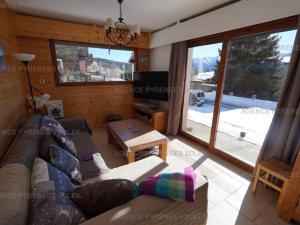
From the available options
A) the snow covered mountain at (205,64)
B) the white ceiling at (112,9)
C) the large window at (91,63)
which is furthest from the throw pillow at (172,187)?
the large window at (91,63)

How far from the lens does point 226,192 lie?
6.31 feet

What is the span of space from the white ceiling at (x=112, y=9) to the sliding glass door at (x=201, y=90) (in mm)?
683

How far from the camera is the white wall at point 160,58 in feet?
12.1

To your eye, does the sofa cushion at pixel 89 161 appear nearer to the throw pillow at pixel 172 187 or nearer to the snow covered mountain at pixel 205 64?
the throw pillow at pixel 172 187

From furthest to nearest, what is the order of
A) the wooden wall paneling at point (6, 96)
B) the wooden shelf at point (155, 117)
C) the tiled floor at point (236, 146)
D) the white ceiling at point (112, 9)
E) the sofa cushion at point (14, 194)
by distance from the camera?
1. the wooden shelf at point (155, 117)
2. the tiled floor at point (236, 146)
3. the white ceiling at point (112, 9)
4. the wooden wall paneling at point (6, 96)
5. the sofa cushion at point (14, 194)

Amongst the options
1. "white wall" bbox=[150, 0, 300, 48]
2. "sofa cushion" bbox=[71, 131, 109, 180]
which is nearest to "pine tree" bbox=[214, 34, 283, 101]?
"white wall" bbox=[150, 0, 300, 48]

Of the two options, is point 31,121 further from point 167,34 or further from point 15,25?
point 167,34

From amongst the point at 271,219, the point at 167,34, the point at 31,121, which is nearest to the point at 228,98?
the point at 271,219

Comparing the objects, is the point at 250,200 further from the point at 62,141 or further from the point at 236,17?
the point at 236,17

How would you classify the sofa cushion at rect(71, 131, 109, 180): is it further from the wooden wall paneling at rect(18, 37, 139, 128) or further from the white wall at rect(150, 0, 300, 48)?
the white wall at rect(150, 0, 300, 48)

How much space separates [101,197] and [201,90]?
2665 mm

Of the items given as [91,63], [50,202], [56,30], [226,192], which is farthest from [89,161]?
[56,30]

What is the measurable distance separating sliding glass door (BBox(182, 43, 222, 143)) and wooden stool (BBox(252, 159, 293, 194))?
46.7 inches

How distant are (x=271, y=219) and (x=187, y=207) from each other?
1.13 metres
